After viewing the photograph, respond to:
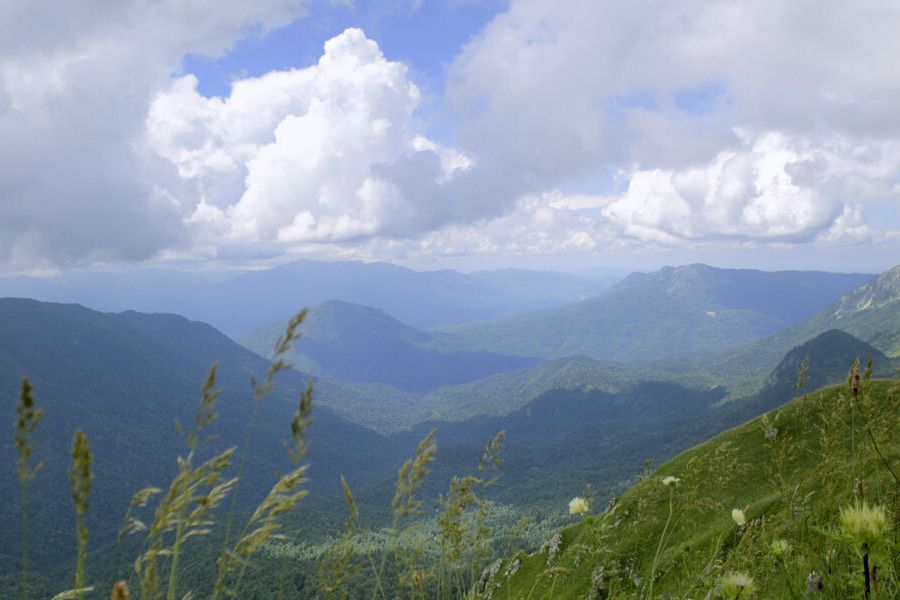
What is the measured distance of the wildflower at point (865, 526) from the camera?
2.24 meters

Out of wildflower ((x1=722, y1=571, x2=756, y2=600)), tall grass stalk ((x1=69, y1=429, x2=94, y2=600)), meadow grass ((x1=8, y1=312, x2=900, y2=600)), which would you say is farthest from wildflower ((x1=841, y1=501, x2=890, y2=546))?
tall grass stalk ((x1=69, y1=429, x2=94, y2=600))

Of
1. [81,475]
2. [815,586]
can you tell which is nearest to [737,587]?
[815,586]

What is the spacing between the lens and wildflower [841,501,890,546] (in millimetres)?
2236

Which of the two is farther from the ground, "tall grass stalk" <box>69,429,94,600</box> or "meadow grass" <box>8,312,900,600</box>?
"tall grass stalk" <box>69,429,94,600</box>

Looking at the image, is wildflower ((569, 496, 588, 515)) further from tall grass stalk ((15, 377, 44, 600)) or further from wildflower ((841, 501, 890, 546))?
tall grass stalk ((15, 377, 44, 600))

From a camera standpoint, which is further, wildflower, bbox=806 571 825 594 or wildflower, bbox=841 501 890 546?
wildflower, bbox=806 571 825 594

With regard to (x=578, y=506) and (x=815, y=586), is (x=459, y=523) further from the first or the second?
(x=815, y=586)

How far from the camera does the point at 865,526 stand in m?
2.28

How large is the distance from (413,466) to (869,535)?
2672 millimetres

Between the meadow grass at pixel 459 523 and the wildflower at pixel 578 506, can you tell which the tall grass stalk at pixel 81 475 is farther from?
the wildflower at pixel 578 506

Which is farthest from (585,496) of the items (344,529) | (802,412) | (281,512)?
(281,512)

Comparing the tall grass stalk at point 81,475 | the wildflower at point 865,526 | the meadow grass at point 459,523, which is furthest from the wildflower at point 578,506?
the tall grass stalk at point 81,475

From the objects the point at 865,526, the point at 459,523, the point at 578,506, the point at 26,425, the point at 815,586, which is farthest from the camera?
the point at 578,506

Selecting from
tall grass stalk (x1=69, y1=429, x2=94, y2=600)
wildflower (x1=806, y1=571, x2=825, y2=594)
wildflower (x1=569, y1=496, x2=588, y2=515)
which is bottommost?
wildflower (x1=569, y1=496, x2=588, y2=515)
